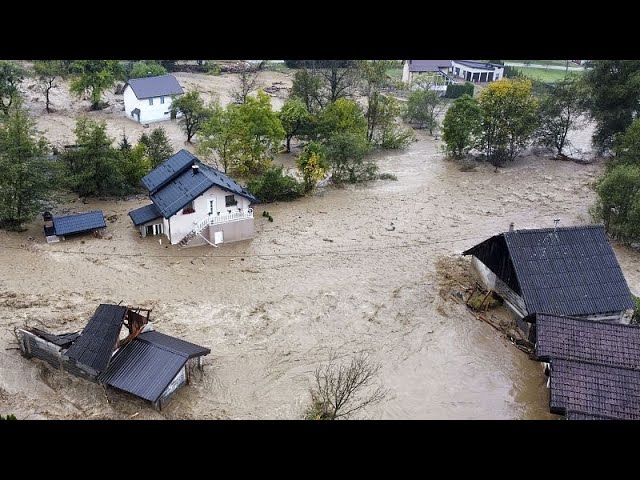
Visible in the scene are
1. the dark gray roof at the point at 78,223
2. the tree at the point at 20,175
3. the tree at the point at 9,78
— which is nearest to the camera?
the tree at the point at 20,175

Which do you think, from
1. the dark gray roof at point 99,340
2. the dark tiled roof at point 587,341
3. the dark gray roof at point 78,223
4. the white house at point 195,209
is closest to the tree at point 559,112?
the white house at point 195,209

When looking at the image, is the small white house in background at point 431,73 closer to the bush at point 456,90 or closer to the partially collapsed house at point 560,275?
the bush at point 456,90

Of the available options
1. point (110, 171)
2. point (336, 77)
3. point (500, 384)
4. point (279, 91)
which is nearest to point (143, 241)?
point (110, 171)

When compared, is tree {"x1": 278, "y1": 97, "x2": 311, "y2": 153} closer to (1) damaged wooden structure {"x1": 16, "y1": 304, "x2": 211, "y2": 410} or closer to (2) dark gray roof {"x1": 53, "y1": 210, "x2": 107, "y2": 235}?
(2) dark gray roof {"x1": 53, "y1": 210, "x2": 107, "y2": 235}

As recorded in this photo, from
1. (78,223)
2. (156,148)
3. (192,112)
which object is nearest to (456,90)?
(192,112)

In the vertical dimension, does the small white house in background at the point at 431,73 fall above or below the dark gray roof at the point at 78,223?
above

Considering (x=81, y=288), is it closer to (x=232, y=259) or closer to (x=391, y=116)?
(x=232, y=259)

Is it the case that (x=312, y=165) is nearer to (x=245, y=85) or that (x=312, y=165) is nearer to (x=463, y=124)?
(x=463, y=124)
